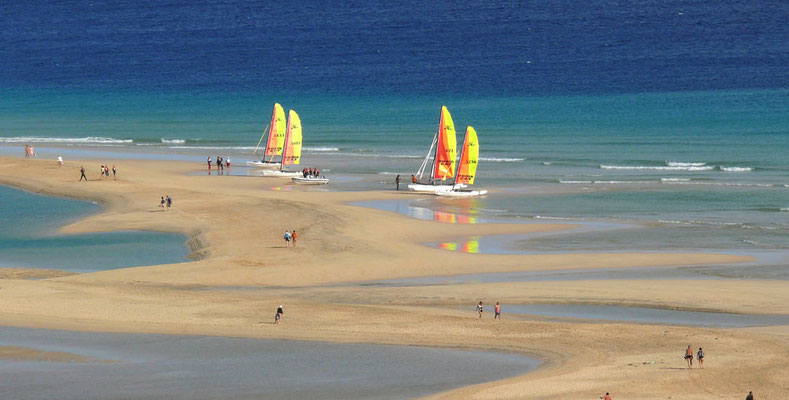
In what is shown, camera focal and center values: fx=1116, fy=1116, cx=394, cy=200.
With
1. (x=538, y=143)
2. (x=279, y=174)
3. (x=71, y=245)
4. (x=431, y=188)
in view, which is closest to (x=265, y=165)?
(x=279, y=174)

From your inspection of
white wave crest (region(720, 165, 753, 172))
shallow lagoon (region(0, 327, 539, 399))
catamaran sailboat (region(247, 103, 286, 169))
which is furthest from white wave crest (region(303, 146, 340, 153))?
shallow lagoon (region(0, 327, 539, 399))

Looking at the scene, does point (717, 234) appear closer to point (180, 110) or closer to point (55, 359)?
point (55, 359)

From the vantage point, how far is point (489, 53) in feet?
588

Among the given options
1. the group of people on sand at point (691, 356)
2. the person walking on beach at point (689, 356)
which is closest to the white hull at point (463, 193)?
the group of people on sand at point (691, 356)

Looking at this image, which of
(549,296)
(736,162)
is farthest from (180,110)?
(549,296)

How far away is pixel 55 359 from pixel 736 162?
63.8m

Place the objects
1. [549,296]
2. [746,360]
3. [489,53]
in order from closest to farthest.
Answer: [746,360] → [549,296] → [489,53]

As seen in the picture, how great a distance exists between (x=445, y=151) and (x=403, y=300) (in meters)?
35.2

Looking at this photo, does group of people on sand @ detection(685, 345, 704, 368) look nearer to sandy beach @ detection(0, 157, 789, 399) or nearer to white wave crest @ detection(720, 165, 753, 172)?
sandy beach @ detection(0, 157, 789, 399)

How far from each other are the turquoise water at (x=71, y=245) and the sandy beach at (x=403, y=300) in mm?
1456

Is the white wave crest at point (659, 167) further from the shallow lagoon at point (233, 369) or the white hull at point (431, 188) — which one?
the shallow lagoon at point (233, 369)

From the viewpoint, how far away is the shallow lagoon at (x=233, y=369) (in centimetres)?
2959

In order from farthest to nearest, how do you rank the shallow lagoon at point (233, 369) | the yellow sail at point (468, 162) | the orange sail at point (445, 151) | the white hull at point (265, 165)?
the white hull at point (265, 165), the orange sail at point (445, 151), the yellow sail at point (468, 162), the shallow lagoon at point (233, 369)

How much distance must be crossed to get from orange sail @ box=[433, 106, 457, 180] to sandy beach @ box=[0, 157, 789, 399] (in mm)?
15335
